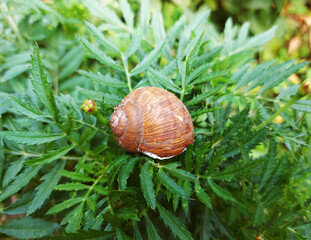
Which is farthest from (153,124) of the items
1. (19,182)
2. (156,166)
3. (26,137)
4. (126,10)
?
(126,10)

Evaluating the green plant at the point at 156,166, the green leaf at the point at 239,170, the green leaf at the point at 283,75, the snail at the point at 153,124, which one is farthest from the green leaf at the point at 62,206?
the green leaf at the point at 283,75

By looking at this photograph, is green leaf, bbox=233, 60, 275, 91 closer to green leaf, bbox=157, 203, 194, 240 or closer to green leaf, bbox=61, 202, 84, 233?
green leaf, bbox=157, 203, 194, 240

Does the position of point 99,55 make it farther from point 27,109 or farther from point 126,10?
point 126,10

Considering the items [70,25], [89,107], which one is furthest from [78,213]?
[70,25]

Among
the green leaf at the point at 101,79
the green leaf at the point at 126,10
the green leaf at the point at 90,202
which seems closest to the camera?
the green leaf at the point at 90,202

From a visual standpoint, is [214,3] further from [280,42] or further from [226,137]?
[226,137]

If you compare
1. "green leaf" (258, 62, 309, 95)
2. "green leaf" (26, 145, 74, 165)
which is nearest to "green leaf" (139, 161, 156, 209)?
"green leaf" (26, 145, 74, 165)

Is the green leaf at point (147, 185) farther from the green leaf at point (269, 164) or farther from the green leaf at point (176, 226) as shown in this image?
the green leaf at point (269, 164)
